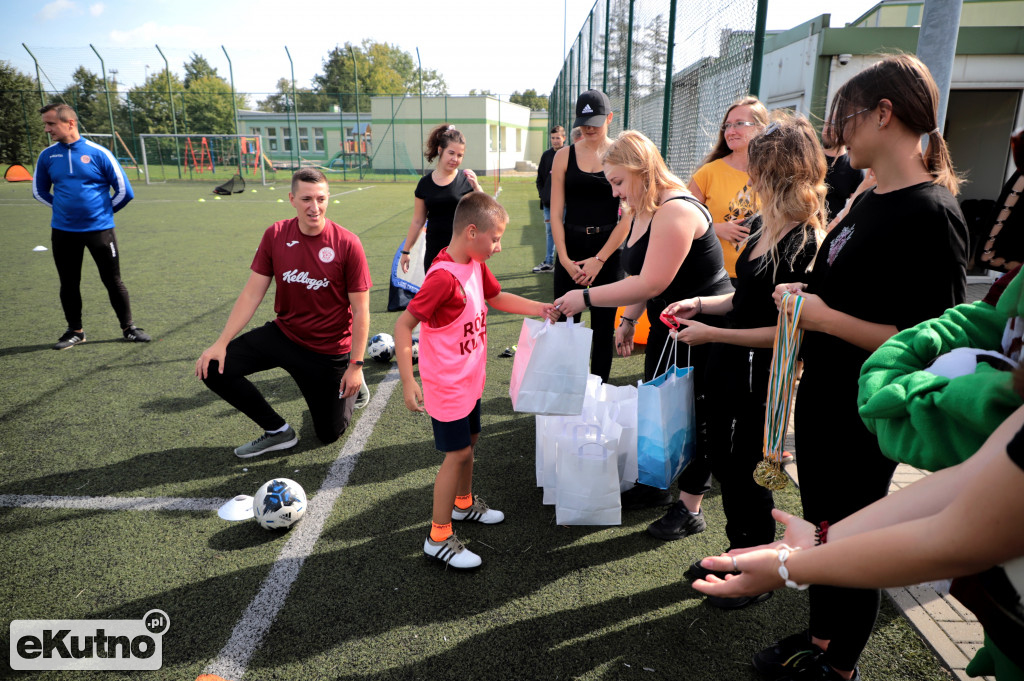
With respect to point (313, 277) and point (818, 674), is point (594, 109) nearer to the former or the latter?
point (313, 277)

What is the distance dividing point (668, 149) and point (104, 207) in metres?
6.19

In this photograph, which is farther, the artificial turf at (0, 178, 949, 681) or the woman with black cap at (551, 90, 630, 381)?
the woman with black cap at (551, 90, 630, 381)

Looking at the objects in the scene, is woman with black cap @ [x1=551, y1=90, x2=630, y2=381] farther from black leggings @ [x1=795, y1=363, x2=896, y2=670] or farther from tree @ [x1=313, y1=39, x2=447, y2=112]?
tree @ [x1=313, y1=39, x2=447, y2=112]

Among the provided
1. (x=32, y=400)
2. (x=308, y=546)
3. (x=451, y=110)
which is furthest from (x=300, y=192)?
(x=451, y=110)

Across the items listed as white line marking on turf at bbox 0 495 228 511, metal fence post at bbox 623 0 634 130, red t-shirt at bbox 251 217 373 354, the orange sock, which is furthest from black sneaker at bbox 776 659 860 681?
metal fence post at bbox 623 0 634 130

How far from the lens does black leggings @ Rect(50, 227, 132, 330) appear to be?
5.94 metres

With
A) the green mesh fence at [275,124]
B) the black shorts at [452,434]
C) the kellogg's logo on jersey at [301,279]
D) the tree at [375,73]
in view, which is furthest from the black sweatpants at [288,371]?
the tree at [375,73]

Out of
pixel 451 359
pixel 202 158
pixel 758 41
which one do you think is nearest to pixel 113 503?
pixel 451 359

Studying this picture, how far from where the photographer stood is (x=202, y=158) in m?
31.4

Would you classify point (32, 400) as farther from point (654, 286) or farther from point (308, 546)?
point (654, 286)

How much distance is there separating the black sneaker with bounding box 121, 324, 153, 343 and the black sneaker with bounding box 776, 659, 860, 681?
6.38m

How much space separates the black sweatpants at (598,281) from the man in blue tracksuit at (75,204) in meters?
4.50

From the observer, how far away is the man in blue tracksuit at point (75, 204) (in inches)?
231

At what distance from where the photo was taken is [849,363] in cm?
189
